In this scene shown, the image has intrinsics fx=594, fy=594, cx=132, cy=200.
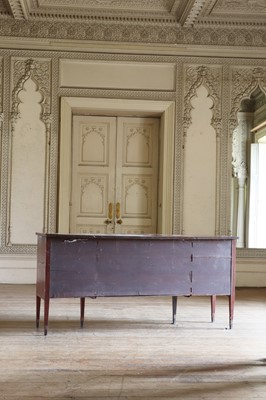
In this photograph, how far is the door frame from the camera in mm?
8055

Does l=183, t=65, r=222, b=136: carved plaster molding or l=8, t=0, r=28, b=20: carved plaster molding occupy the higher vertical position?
l=8, t=0, r=28, b=20: carved plaster molding

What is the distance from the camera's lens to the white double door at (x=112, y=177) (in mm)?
8289

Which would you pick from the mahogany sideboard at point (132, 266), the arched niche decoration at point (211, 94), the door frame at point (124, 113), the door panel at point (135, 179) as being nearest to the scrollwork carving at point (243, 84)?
the arched niche decoration at point (211, 94)

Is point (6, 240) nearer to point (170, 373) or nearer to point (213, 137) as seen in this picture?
point (213, 137)

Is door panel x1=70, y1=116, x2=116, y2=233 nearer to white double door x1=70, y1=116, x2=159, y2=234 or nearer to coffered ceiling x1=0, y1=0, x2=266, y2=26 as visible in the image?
white double door x1=70, y1=116, x2=159, y2=234

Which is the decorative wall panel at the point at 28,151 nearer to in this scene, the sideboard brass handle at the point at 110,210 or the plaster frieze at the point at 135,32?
the plaster frieze at the point at 135,32

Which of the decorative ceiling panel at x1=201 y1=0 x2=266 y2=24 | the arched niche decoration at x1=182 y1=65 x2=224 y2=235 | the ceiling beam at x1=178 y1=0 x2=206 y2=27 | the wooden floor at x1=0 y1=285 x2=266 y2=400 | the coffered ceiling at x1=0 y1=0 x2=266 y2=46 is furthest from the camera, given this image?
the arched niche decoration at x1=182 y1=65 x2=224 y2=235

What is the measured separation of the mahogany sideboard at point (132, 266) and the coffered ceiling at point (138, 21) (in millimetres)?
3894

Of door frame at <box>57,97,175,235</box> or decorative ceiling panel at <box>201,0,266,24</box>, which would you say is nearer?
decorative ceiling panel at <box>201,0,266,24</box>

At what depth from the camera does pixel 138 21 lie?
8.06 meters

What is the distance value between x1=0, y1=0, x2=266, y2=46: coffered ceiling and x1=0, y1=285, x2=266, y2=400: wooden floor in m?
3.84

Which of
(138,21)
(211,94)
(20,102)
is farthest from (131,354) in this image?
(138,21)

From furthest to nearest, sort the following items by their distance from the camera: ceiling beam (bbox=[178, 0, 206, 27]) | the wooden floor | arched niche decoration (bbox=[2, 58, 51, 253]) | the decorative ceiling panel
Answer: arched niche decoration (bbox=[2, 58, 51, 253]) → the decorative ceiling panel → ceiling beam (bbox=[178, 0, 206, 27]) → the wooden floor

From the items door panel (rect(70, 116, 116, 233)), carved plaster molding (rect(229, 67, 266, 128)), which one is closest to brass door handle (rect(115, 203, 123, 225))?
door panel (rect(70, 116, 116, 233))
